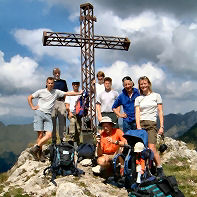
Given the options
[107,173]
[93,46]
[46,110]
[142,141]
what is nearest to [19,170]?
[46,110]

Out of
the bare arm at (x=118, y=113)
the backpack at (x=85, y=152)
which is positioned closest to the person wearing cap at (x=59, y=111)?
the backpack at (x=85, y=152)

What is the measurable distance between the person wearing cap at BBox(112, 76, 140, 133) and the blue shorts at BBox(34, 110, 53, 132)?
2620mm

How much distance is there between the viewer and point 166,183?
5.70 meters

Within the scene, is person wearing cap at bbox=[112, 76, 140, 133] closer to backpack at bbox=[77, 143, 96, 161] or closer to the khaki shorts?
the khaki shorts

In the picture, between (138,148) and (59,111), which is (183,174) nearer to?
(138,148)

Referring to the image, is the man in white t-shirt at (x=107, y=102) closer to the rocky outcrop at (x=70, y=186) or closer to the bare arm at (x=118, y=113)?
the bare arm at (x=118, y=113)

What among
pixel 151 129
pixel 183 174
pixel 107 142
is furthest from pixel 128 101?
pixel 183 174

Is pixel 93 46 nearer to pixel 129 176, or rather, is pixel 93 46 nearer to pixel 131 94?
pixel 131 94

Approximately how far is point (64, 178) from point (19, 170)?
3024 millimetres

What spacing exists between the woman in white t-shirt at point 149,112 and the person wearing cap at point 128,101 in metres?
0.48

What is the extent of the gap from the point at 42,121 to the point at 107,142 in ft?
8.88

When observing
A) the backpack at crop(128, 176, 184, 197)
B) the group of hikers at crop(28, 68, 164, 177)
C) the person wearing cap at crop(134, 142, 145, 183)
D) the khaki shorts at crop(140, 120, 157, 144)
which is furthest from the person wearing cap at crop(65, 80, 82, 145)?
the backpack at crop(128, 176, 184, 197)

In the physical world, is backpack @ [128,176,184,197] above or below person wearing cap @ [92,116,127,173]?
below

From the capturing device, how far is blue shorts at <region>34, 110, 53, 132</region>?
860cm
